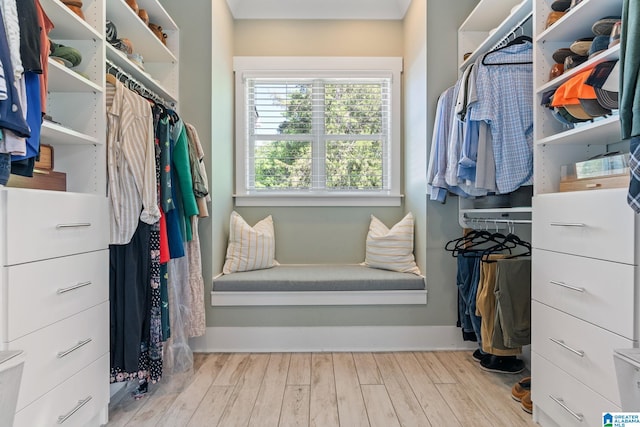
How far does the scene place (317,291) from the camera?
2.58 m

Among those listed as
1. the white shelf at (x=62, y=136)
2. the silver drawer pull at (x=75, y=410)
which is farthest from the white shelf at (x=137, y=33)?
the silver drawer pull at (x=75, y=410)

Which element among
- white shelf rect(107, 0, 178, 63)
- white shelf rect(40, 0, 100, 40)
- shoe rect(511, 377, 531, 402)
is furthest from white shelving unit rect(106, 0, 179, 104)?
shoe rect(511, 377, 531, 402)

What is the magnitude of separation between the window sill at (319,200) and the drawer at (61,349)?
5.22ft

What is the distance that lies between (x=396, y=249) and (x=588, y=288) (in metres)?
1.49

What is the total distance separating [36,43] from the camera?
112cm

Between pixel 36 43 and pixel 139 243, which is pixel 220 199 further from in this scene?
pixel 36 43

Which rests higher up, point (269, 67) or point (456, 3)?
point (456, 3)

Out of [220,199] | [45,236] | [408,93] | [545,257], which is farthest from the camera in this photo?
[408,93]

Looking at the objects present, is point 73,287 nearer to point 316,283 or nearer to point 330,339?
point 316,283

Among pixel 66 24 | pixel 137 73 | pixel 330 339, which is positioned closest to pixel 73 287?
pixel 66 24

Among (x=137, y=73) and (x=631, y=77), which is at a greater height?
(x=137, y=73)

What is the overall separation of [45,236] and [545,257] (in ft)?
6.38

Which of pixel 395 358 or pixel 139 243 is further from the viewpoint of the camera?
pixel 395 358

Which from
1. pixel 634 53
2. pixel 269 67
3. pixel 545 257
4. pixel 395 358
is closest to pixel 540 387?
pixel 545 257
